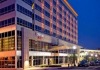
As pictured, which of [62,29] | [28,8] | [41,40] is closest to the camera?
[28,8]

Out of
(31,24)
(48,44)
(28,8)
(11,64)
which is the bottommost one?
(11,64)

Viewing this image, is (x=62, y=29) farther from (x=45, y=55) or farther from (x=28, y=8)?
(x=28, y=8)

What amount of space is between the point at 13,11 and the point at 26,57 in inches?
493

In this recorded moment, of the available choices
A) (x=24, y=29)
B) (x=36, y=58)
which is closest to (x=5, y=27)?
(x=24, y=29)

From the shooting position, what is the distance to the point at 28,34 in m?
57.6

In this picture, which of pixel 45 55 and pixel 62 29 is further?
pixel 62 29

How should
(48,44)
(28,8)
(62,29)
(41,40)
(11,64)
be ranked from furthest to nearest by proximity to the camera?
1. (62,29)
2. (48,44)
3. (41,40)
4. (28,8)
5. (11,64)

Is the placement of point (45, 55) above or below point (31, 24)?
below

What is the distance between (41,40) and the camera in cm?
6619

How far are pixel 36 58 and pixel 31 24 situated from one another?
10.4 m

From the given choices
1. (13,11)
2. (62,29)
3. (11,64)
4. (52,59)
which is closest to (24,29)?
(13,11)

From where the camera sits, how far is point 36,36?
205 ft

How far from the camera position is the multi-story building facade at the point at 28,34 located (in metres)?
54.1

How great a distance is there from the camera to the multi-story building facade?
5412 cm
